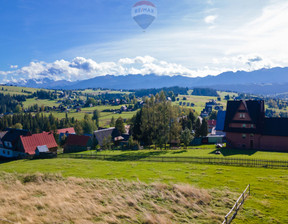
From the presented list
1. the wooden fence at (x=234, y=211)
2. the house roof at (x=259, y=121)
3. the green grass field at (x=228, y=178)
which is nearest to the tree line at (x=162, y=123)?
the house roof at (x=259, y=121)

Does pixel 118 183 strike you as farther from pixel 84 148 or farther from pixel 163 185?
pixel 84 148

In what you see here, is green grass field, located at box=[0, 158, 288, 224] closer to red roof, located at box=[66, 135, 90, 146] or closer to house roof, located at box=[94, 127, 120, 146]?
red roof, located at box=[66, 135, 90, 146]

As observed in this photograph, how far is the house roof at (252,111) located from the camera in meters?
62.0

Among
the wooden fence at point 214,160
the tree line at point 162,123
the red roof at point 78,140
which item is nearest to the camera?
the wooden fence at point 214,160

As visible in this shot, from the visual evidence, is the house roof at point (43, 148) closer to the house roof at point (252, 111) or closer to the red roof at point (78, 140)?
the red roof at point (78, 140)

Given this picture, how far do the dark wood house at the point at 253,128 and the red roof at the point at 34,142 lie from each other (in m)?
61.3

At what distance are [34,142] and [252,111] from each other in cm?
7160

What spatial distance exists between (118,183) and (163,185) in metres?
6.66

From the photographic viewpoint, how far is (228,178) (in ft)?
109

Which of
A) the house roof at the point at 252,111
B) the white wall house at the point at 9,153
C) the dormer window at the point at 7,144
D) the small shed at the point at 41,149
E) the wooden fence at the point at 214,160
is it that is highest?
the house roof at the point at 252,111

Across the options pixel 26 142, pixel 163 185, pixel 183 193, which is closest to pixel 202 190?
pixel 183 193

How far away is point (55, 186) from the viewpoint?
3136cm

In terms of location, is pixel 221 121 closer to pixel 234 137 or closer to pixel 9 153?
pixel 234 137

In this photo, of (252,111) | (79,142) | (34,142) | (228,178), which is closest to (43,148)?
(34,142)
